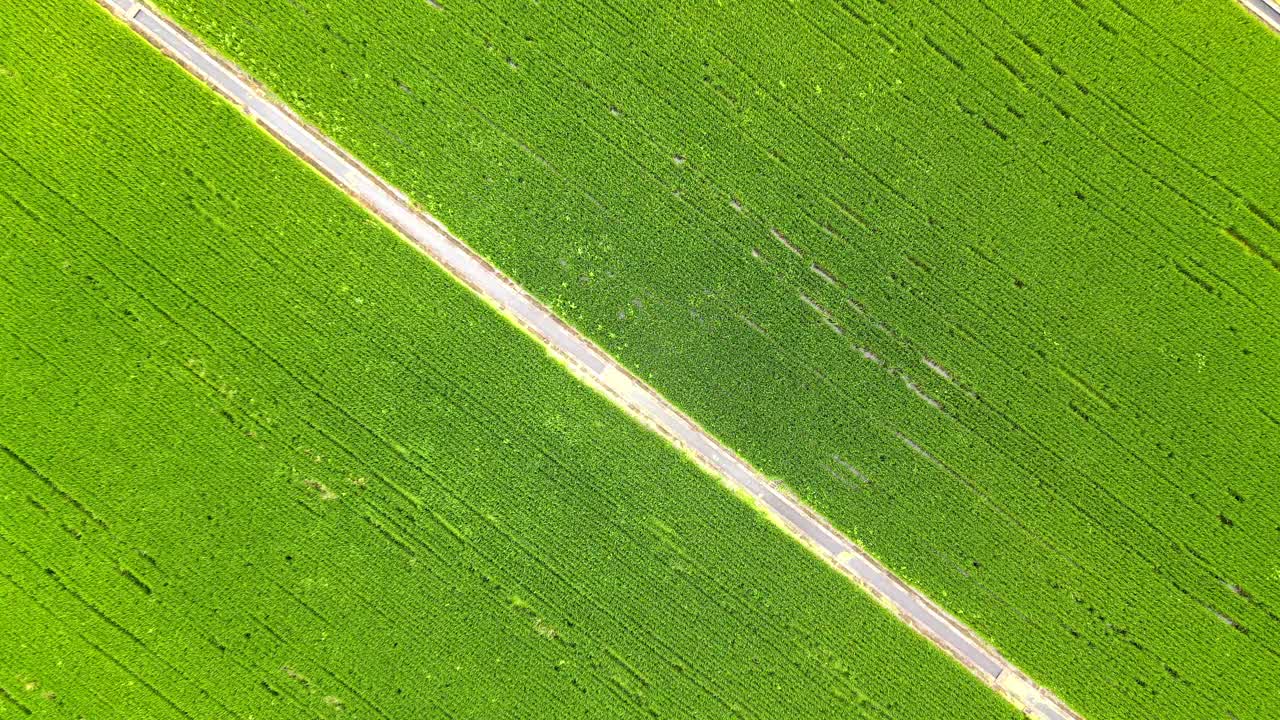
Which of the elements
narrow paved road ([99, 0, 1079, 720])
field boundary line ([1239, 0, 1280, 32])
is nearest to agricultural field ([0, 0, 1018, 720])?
narrow paved road ([99, 0, 1079, 720])

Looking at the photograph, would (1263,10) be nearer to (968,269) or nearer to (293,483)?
(968,269)

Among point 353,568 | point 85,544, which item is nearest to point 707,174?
point 353,568

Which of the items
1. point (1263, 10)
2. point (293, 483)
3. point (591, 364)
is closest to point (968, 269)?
point (591, 364)

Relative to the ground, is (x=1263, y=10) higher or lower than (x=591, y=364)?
higher

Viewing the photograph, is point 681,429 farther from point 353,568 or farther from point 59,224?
point 59,224

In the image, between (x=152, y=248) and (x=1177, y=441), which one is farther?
(x=1177, y=441)

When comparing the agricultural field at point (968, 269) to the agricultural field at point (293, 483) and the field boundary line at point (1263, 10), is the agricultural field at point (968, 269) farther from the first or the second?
the agricultural field at point (293, 483)

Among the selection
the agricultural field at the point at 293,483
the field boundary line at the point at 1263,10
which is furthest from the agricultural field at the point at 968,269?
the agricultural field at the point at 293,483
